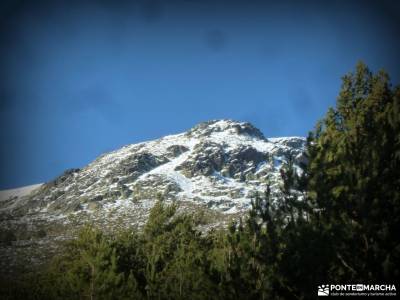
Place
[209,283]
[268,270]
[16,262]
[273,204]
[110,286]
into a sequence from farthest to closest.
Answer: [16,262], [110,286], [209,283], [273,204], [268,270]

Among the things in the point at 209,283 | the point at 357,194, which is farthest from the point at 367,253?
A: the point at 209,283

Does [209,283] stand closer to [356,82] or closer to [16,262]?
[356,82]

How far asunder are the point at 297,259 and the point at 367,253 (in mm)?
2427

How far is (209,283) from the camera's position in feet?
60.7

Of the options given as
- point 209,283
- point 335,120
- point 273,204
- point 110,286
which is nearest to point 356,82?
point 335,120

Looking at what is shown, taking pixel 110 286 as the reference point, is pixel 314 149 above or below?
above

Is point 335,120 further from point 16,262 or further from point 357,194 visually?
point 16,262

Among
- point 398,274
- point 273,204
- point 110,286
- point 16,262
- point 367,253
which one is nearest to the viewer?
point 398,274

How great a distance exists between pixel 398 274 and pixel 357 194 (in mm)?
2917

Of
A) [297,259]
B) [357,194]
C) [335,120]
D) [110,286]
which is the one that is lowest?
[110,286]

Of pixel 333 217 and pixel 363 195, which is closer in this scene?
pixel 363 195

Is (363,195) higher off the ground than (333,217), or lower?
higher

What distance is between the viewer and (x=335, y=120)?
65.7 feet

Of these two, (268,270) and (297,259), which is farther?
(268,270)
